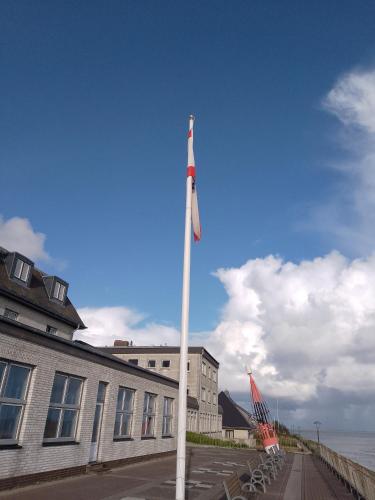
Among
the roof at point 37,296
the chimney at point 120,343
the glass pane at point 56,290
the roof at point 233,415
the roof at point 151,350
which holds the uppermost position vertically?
the chimney at point 120,343

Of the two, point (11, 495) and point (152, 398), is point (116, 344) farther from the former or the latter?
point (11, 495)

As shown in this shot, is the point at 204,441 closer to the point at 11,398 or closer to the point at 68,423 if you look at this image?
the point at 68,423

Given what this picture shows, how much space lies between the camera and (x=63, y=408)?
13.9 metres

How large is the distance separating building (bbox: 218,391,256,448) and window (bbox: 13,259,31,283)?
4099cm

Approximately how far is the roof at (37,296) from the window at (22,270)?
49 centimetres

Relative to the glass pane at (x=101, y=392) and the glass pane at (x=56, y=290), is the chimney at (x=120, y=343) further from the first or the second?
the glass pane at (x=101, y=392)

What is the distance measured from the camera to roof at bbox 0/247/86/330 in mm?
21086

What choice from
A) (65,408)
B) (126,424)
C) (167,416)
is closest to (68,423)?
(65,408)


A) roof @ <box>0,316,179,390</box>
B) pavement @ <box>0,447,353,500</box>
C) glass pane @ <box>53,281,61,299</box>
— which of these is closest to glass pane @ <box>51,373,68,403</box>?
roof @ <box>0,316,179,390</box>

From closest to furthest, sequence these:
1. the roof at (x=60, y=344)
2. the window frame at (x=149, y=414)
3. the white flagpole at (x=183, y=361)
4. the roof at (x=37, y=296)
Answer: the white flagpole at (x=183, y=361), the roof at (x=60, y=344), the window frame at (x=149, y=414), the roof at (x=37, y=296)

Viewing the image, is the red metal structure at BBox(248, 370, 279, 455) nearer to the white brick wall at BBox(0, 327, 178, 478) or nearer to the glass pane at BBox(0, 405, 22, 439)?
the white brick wall at BBox(0, 327, 178, 478)

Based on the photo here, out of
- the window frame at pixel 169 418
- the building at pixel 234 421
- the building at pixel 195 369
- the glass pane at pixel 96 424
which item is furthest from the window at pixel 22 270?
the building at pixel 234 421

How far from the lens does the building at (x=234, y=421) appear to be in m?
57.3

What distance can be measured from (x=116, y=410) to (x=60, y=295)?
35.3 feet
